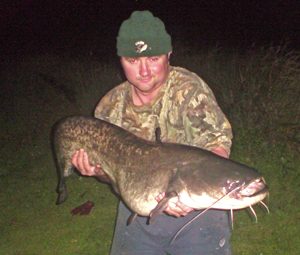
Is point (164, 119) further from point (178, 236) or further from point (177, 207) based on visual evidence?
point (178, 236)

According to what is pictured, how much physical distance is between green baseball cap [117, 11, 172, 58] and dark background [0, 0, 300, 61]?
1215 cm

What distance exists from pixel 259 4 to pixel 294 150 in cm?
2045

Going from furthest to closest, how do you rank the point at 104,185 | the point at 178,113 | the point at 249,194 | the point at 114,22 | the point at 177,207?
the point at 114,22 < the point at 104,185 < the point at 178,113 < the point at 177,207 < the point at 249,194

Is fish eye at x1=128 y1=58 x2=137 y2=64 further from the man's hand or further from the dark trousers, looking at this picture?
the dark trousers

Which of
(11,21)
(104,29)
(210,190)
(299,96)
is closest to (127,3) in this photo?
(104,29)

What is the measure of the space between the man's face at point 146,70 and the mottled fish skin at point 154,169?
0.46 metres

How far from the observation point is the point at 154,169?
2176 millimetres

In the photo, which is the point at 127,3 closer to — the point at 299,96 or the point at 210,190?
the point at 299,96

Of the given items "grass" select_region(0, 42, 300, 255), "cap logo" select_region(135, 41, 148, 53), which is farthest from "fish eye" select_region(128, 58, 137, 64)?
"grass" select_region(0, 42, 300, 255)

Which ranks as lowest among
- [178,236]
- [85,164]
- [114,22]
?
[178,236]

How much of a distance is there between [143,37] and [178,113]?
717 millimetres

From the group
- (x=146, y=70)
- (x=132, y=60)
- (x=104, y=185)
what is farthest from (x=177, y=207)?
(x=104, y=185)

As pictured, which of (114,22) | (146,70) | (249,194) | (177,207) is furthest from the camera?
(114,22)

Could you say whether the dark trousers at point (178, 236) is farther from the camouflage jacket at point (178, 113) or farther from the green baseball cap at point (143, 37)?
the green baseball cap at point (143, 37)
